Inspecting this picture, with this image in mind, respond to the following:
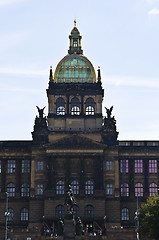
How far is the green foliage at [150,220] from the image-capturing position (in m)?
98.7

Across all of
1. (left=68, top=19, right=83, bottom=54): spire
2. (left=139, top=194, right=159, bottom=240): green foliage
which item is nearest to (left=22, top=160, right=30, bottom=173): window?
(left=68, top=19, right=83, bottom=54): spire

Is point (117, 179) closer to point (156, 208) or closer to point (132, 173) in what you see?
point (132, 173)

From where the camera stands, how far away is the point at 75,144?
126812 millimetres

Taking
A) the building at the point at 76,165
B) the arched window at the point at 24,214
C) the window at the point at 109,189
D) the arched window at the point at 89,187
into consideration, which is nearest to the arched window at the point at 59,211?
the building at the point at 76,165

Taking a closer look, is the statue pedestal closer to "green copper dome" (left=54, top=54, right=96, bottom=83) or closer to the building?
the building

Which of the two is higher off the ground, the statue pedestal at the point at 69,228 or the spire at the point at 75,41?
the spire at the point at 75,41

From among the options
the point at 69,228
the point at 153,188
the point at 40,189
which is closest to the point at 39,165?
the point at 40,189

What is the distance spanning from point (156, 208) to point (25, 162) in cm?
3797

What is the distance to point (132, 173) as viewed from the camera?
13050 cm

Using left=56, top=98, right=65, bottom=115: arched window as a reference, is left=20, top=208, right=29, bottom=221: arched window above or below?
below

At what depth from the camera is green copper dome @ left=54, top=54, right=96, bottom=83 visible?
13462 centimetres

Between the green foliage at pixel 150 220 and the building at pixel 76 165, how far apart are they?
64.2 feet

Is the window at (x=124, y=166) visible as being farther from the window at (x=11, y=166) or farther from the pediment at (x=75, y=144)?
the window at (x=11, y=166)

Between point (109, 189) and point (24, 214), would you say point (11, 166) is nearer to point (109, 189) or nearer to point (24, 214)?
point (24, 214)
